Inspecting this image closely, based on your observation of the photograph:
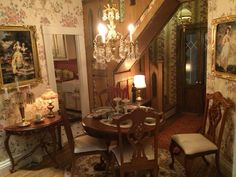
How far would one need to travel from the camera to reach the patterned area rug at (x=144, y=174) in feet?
9.84

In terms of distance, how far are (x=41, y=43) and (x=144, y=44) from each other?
5.84ft

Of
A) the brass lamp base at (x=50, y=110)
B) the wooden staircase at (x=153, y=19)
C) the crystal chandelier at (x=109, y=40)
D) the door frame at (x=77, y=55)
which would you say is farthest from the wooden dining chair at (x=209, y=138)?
the door frame at (x=77, y=55)

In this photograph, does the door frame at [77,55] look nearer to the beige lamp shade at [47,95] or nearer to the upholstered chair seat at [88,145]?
the beige lamp shade at [47,95]

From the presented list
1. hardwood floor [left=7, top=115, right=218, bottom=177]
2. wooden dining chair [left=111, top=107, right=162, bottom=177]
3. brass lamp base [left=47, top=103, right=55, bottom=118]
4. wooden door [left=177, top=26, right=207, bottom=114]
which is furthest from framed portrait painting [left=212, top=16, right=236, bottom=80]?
brass lamp base [left=47, top=103, right=55, bottom=118]

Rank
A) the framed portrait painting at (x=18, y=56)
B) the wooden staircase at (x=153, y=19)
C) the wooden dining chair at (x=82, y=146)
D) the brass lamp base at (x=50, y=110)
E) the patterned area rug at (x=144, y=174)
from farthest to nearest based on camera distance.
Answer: the brass lamp base at (x=50, y=110) → the wooden staircase at (x=153, y=19) → the framed portrait painting at (x=18, y=56) → the patterned area rug at (x=144, y=174) → the wooden dining chair at (x=82, y=146)

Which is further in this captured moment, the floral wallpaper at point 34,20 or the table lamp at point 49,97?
the table lamp at point 49,97

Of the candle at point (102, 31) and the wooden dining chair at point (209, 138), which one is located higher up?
the candle at point (102, 31)

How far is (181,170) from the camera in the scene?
3070mm

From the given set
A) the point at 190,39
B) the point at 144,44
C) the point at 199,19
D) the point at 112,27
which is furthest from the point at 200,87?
the point at 112,27

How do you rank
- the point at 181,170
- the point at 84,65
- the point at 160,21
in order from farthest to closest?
1. the point at 84,65
2. the point at 160,21
3. the point at 181,170

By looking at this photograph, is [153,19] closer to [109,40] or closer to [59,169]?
[109,40]

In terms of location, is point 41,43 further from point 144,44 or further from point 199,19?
point 199,19

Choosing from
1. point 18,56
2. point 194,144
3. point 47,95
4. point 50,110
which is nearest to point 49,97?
point 47,95

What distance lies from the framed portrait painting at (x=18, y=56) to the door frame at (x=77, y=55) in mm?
226
